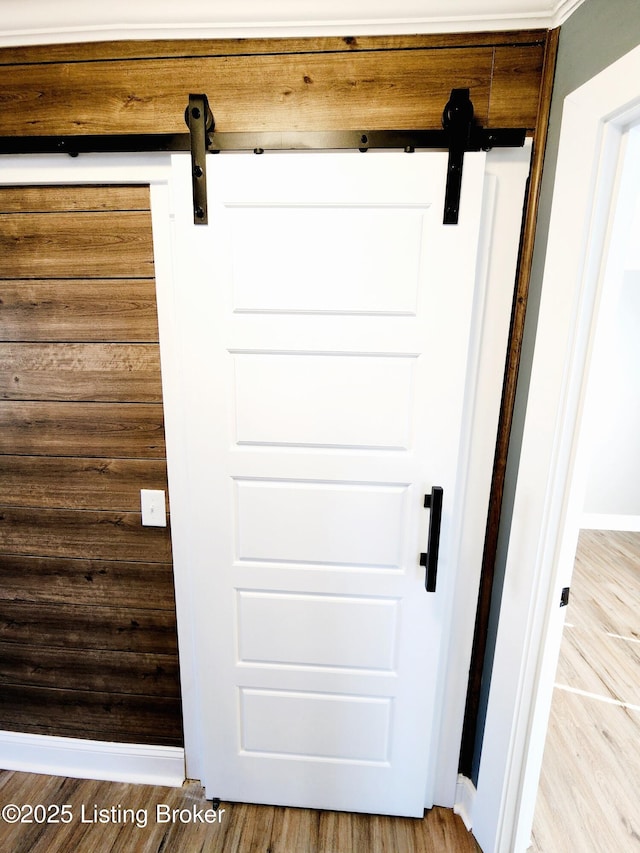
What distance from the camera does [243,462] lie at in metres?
1.31

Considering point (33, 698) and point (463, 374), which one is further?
point (33, 698)

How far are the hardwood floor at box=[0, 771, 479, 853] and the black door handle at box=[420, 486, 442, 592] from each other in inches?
35.2

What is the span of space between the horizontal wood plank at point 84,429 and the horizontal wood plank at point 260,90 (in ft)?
2.61

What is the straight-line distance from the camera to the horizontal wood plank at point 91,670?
1561 millimetres

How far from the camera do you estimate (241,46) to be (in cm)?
A: 114

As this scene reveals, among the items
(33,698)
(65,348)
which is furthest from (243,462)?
(33,698)

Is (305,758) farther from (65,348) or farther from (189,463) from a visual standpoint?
(65,348)

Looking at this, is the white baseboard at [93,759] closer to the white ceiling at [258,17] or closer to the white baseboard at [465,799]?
the white baseboard at [465,799]

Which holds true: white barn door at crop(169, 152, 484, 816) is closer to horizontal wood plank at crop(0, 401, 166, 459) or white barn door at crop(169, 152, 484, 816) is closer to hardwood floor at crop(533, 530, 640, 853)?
horizontal wood plank at crop(0, 401, 166, 459)

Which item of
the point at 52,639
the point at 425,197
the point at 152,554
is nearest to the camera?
the point at 425,197

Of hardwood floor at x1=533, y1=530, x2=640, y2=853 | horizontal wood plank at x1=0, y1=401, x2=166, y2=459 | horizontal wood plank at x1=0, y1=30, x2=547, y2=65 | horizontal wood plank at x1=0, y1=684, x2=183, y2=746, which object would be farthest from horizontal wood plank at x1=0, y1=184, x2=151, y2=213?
hardwood floor at x1=533, y1=530, x2=640, y2=853

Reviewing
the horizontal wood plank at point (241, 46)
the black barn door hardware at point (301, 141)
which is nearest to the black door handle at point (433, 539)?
the black barn door hardware at point (301, 141)

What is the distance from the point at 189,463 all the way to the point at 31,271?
29.7 inches

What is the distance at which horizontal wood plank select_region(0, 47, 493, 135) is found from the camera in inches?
44.2
